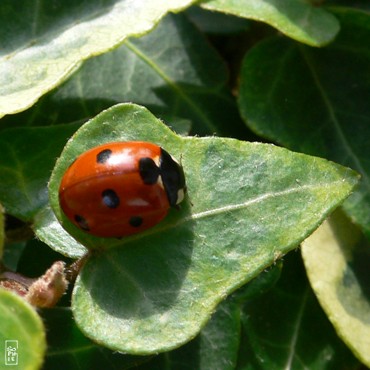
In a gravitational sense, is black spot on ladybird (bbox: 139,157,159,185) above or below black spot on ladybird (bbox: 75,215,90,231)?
above

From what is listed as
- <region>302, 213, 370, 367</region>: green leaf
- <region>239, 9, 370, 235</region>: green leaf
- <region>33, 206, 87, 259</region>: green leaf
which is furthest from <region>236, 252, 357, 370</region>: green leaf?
<region>33, 206, 87, 259</region>: green leaf

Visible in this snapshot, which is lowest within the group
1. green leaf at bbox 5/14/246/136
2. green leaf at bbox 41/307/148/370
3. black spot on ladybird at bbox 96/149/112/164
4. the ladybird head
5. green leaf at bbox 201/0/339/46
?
green leaf at bbox 41/307/148/370

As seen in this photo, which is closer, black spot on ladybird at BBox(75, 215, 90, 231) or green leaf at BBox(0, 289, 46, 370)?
green leaf at BBox(0, 289, 46, 370)

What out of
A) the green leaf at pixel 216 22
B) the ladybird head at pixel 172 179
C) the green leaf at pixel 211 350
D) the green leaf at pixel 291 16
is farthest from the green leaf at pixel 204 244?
the green leaf at pixel 216 22

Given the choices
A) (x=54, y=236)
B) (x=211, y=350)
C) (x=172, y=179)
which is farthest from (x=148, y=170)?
(x=211, y=350)

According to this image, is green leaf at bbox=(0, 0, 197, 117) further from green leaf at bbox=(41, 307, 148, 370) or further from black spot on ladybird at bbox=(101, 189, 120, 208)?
green leaf at bbox=(41, 307, 148, 370)

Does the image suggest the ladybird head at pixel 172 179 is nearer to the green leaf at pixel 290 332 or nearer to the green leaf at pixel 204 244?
the green leaf at pixel 204 244
